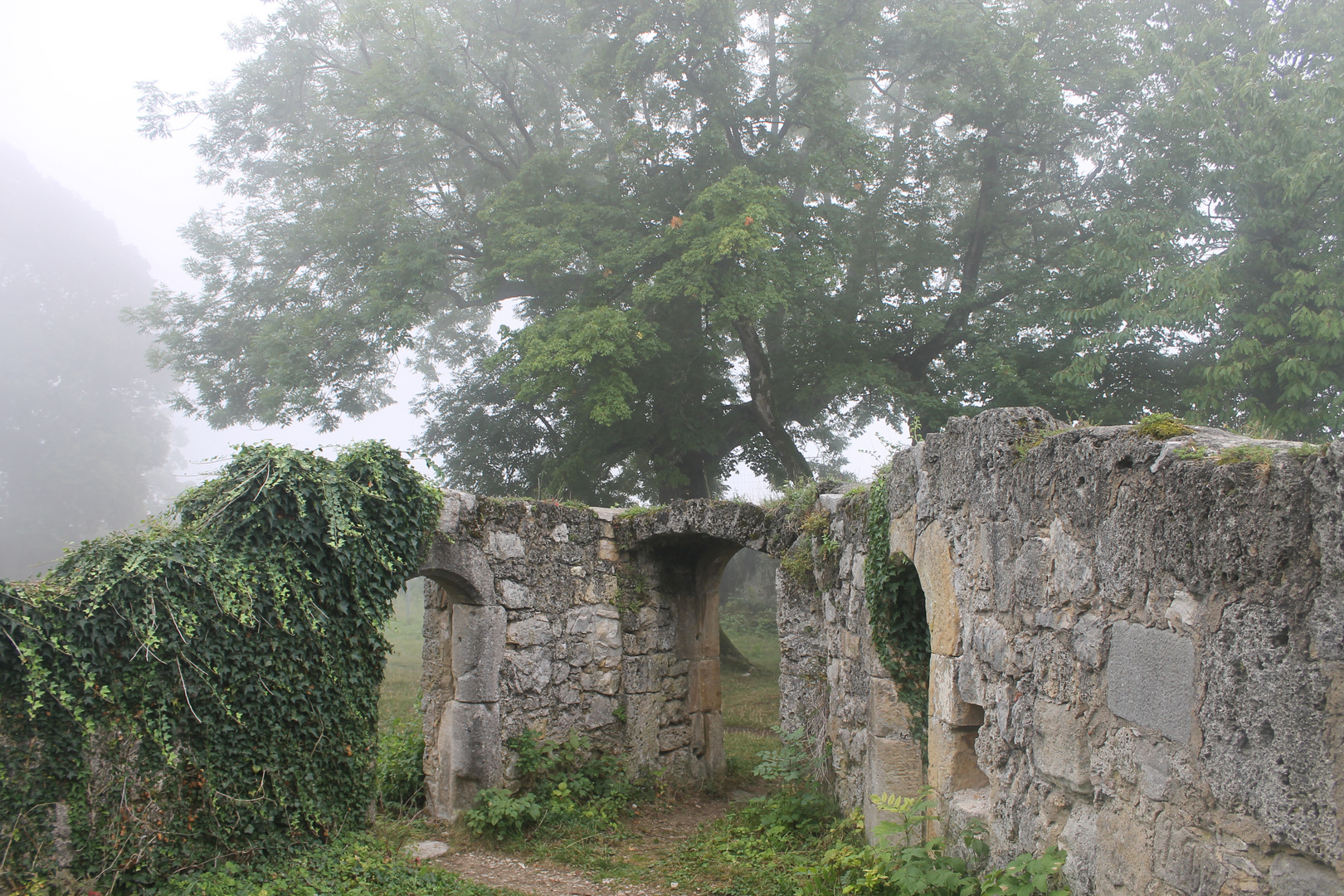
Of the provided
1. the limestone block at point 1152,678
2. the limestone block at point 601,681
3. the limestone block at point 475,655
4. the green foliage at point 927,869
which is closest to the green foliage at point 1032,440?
the limestone block at point 1152,678

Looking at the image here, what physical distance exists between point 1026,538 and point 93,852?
485 cm

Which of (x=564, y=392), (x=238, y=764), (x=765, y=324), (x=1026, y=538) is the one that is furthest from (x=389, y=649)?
(x=765, y=324)

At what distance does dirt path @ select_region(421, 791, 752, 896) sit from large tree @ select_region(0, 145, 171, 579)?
104 ft

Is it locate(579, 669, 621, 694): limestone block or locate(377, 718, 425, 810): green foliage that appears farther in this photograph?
locate(579, 669, 621, 694): limestone block

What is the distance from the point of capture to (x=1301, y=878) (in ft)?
6.75

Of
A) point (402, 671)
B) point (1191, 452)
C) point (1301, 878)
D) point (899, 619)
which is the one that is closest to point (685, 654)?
point (899, 619)

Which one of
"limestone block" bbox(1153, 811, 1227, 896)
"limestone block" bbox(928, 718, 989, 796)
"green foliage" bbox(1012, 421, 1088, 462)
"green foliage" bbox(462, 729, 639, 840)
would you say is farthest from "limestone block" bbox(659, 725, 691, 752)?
"limestone block" bbox(1153, 811, 1227, 896)

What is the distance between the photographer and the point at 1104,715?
284 centimetres

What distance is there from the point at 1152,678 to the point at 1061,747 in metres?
0.62

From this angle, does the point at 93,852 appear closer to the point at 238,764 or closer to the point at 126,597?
the point at 238,764

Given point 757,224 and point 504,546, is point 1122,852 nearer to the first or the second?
point 504,546

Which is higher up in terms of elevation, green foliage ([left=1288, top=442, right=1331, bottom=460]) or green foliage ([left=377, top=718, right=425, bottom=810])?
green foliage ([left=1288, top=442, right=1331, bottom=460])

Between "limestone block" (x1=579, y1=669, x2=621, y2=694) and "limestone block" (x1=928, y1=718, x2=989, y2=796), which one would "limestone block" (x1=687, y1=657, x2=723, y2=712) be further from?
"limestone block" (x1=928, y1=718, x2=989, y2=796)

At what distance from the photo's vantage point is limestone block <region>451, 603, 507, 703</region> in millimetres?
6953
